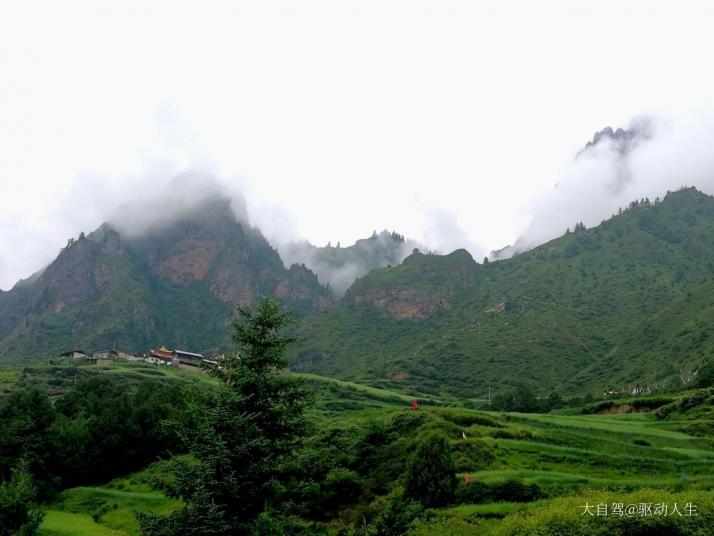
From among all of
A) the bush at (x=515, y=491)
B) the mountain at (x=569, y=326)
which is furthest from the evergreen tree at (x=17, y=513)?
the mountain at (x=569, y=326)

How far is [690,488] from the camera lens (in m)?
21.2

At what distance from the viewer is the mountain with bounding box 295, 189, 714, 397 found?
113375 mm

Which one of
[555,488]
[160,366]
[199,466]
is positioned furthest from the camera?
[160,366]

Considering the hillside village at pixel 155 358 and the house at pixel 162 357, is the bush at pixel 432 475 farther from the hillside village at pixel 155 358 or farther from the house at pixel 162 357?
the house at pixel 162 357

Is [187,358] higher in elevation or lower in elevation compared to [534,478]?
higher

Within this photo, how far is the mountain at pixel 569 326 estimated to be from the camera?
113375 mm

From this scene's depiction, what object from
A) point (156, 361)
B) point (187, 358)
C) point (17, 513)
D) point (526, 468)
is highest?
point (187, 358)

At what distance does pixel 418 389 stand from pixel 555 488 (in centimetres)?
10232

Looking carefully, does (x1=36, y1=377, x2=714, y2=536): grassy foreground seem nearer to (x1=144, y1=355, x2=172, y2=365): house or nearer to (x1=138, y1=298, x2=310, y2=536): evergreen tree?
(x1=138, y1=298, x2=310, y2=536): evergreen tree

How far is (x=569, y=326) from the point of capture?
143125 mm

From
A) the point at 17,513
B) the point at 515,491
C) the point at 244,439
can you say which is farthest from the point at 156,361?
the point at 515,491

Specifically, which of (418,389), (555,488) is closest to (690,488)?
(555,488)

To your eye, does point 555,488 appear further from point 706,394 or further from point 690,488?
point 706,394

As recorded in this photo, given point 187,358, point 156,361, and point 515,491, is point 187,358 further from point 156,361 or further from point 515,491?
point 515,491
